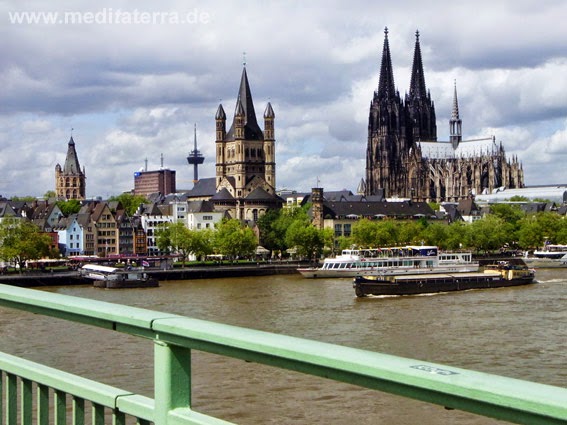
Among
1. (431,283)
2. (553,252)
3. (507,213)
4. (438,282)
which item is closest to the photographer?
(431,283)

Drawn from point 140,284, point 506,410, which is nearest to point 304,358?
point 506,410

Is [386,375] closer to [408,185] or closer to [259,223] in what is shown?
[259,223]

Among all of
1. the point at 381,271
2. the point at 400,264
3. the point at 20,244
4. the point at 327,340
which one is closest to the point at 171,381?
the point at 327,340

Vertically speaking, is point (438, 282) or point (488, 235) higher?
point (488, 235)

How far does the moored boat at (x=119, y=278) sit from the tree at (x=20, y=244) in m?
9.46

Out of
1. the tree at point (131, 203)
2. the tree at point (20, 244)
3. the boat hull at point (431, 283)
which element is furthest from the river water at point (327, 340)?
the tree at point (131, 203)

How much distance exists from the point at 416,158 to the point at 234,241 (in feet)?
207

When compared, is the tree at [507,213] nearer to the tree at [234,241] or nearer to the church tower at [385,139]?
the church tower at [385,139]

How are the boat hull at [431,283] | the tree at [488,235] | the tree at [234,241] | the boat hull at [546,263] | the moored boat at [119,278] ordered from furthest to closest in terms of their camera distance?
the tree at [488,235] → the tree at [234,241] → the boat hull at [546,263] → the moored boat at [119,278] → the boat hull at [431,283]

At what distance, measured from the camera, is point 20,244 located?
74.6 metres

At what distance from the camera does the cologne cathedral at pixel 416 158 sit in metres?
150

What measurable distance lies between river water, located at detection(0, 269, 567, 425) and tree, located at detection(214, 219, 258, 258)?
1512 inches

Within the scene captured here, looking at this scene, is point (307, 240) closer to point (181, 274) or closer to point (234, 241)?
point (234, 241)

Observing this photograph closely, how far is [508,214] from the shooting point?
12106 cm
